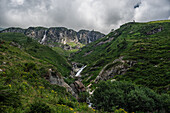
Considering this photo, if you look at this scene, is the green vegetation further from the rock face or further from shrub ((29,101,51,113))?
the rock face

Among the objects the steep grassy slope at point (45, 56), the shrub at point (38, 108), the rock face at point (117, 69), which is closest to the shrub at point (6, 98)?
the shrub at point (38, 108)

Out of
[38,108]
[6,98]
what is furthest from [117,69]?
[6,98]

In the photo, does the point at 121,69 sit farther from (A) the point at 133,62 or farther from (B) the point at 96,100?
(B) the point at 96,100

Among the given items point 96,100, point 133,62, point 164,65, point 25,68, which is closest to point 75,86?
point 96,100

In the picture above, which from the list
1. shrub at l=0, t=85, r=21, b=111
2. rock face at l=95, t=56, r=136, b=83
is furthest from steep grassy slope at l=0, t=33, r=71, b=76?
shrub at l=0, t=85, r=21, b=111

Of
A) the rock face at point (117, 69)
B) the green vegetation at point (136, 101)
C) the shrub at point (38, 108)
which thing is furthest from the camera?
the rock face at point (117, 69)

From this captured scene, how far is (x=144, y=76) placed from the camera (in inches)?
1740

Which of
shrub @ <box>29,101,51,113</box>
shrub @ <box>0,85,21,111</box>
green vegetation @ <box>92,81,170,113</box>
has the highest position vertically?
shrub @ <box>0,85,21,111</box>

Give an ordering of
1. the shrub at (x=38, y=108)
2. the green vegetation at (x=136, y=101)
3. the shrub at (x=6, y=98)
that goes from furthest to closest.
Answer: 1. the green vegetation at (x=136, y=101)
2. the shrub at (x=38, y=108)
3. the shrub at (x=6, y=98)

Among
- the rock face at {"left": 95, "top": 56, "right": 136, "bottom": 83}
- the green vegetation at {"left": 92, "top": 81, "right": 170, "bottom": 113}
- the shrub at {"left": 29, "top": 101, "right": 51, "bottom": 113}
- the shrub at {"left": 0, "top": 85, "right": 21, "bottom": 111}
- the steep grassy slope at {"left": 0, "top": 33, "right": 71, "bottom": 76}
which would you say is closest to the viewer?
the shrub at {"left": 0, "top": 85, "right": 21, "bottom": 111}

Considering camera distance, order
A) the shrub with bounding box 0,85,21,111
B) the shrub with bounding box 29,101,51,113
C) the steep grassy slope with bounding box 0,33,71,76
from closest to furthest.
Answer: the shrub with bounding box 0,85,21,111
the shrub with bounding box 29,101,51,113
the steep grassy slope with bounding box 0,33,71,76

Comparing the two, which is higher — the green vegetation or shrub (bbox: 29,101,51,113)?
shrub (bbox: 29,101,51,113)

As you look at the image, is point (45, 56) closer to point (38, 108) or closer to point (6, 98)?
point (38, 108)

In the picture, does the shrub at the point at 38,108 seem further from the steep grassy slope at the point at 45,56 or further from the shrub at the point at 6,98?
the steep grassy slope at the point at 45,56
